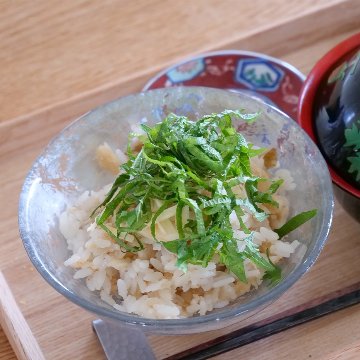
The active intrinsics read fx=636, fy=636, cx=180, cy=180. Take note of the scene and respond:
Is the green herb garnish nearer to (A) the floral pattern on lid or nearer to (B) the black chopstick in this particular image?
(B) the black chopstick

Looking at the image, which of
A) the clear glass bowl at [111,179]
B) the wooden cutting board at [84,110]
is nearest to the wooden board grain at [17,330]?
the wooden cutting board at [84,110]

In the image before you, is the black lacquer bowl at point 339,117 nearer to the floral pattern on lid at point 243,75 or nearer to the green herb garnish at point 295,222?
the green herb garnish at point 295,222

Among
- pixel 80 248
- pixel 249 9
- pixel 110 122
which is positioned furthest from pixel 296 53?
pixel 80 248

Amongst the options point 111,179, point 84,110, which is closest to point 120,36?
point 84,110

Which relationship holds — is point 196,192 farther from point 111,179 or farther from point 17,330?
point 17,330

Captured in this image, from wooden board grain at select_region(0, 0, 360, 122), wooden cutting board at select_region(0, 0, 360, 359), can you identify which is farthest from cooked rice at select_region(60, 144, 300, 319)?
wooden board grain at select_region(0, 0, 360, 122)

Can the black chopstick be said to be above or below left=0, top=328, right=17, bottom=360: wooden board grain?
below

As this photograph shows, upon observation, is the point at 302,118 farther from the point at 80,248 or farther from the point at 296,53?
the point at 80,248
